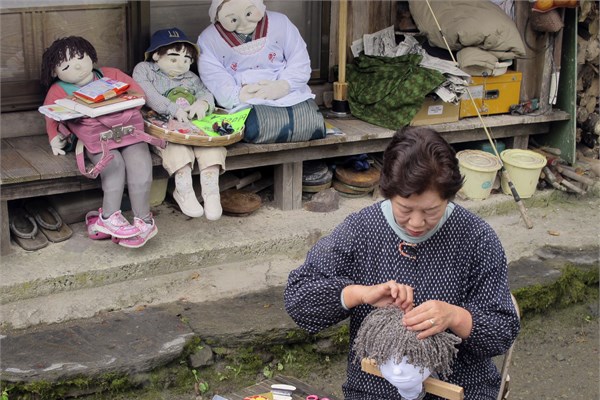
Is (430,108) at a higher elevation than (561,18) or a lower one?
lower

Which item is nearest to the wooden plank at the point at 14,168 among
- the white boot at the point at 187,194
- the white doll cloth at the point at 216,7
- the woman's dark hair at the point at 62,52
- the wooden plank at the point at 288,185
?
the woman's dark hair at the point at 62,52

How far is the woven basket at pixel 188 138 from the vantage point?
5.47m

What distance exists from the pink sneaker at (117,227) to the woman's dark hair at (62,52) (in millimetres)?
941

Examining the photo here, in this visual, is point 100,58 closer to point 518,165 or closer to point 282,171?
point 282,171

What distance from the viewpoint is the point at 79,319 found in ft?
16.3

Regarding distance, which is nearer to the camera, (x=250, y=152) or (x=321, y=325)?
(x=321, y=325)

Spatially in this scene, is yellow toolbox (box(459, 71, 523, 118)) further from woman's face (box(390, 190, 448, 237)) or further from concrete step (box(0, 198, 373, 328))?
woman's face (box(390, 190, 448, 237))

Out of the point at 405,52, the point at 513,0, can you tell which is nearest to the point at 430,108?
the point at 405,52

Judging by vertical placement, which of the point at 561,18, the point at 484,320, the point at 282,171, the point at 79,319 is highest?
the point at 561,18

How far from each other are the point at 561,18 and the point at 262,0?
226 cm

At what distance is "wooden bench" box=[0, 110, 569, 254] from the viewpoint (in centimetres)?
523

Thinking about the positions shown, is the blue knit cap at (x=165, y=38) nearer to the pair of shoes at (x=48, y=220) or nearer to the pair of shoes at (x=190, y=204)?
the pair of shoes at (x=190, y=204)

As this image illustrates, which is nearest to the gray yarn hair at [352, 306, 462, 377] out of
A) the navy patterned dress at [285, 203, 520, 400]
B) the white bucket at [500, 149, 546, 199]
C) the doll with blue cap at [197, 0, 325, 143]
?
the navy patterned dress at [285, 203, 520, 400]

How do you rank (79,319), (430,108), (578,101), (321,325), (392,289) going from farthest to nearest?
(578,101), (430,108), (79,319), (321,325), (392,289)
